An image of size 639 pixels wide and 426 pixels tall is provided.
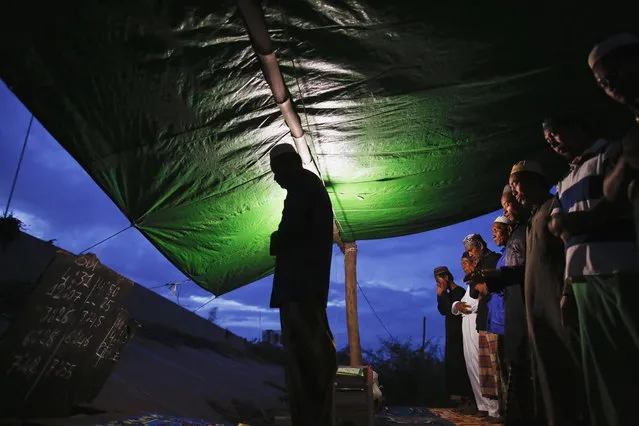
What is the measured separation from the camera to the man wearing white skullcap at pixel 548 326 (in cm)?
174

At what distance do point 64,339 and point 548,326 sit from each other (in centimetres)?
310

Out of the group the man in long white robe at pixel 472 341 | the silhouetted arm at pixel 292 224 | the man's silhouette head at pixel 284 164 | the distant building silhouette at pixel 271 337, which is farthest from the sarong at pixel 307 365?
the distant building silhouette at pixel 271 337

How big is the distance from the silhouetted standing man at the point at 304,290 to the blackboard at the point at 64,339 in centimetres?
173

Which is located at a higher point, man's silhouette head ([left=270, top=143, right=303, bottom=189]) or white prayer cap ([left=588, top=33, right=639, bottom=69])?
man's silhouette head ([left=270, top=143, right=303, bottom=189])

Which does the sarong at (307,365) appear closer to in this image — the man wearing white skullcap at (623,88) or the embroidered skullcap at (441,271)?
the man wearing white skullcap at (623,88)

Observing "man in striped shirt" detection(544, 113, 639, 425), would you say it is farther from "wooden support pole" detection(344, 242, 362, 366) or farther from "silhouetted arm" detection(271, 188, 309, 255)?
"wooden support pole" detection(344, 242, 362, 366)

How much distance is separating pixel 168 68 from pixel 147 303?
775 centimetres

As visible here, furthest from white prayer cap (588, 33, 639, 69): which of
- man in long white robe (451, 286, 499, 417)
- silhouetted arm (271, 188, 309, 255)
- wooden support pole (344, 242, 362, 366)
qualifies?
wooden support pole (344, 242, 362, 366)

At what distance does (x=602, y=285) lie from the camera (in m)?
1.39

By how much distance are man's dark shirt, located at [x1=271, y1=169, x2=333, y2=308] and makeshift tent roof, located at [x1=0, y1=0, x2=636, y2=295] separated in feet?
3.27

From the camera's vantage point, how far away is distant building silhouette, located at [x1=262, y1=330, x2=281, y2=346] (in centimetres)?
1273

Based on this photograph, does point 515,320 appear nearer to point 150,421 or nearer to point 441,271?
point 150,421

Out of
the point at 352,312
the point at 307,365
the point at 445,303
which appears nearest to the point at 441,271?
the point at 445,303

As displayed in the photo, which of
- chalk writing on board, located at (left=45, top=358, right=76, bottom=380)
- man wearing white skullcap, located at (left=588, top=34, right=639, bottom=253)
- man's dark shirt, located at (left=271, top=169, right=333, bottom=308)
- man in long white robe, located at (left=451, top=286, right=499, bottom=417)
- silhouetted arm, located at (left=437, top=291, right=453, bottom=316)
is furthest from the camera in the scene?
silhouetted arm, located at (left=437, top=291, right=453, bottom=316)
